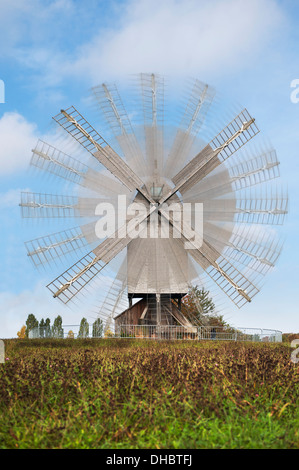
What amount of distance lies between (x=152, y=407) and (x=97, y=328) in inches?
757

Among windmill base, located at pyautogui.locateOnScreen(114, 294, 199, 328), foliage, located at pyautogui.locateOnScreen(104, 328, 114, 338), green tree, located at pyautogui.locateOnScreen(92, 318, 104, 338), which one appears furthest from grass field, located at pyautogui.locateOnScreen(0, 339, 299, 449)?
windmill base, located at pyautogui.locateOnScreen(114, 294, 199, 328)

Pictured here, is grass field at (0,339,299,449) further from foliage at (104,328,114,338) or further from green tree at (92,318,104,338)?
green tree at (92,318,104,338)

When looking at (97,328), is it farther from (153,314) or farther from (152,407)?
(152,407)

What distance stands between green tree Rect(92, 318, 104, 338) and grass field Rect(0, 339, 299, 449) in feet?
47.8

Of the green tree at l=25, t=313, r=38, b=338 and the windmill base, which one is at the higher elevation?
the windmill base

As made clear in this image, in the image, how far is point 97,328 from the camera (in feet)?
82.1

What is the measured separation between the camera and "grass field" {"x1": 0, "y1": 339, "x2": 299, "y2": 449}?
550 cm

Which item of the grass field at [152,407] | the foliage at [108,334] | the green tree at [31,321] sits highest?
the grass field at [152,407]

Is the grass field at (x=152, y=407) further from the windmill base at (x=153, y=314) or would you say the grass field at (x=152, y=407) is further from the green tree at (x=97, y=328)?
the windmill base at (x=153, y=314)

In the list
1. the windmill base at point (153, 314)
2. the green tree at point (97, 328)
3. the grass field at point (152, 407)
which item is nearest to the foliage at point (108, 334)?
the green tree at point (97, 328)

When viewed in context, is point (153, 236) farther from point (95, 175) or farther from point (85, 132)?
point (85, 132)

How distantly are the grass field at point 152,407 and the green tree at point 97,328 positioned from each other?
14569mm

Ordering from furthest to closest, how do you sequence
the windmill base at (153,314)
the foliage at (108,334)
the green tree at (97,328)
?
the windmill base at (153,314) → the green tree at (97,328) → the foliage at (108,334)

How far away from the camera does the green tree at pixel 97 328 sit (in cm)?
2453
